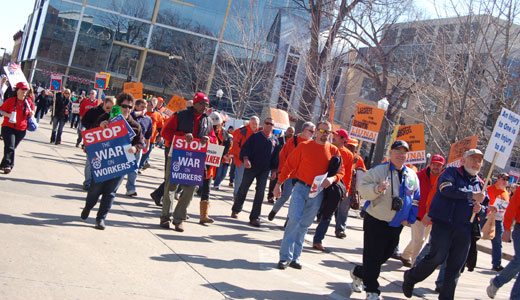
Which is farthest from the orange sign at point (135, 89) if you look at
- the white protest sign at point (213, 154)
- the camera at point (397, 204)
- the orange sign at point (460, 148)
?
the camera at point (397, 204)

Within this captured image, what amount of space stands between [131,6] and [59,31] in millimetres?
8564

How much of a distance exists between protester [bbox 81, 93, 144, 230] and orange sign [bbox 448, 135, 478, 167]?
6.44m

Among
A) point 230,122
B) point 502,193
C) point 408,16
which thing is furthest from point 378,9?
point 502,193

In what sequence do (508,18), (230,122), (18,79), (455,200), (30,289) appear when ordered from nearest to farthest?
(30,289), (455,200), (18,79), (508,18), (230,122)

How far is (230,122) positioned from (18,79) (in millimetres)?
20891

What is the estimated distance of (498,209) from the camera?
481 inches

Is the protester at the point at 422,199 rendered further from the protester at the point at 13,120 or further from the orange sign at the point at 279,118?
the orange sign at the point at 279,118

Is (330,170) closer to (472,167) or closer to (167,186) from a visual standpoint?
(472,167)

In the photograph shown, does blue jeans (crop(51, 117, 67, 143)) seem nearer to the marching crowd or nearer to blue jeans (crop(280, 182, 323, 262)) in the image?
the marching crowd

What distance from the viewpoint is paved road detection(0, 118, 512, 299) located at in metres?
5.13

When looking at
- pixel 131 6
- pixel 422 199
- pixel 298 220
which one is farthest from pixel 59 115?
pixel 131 6

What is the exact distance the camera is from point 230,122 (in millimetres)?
32594

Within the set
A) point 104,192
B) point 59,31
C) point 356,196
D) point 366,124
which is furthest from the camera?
point 59,31

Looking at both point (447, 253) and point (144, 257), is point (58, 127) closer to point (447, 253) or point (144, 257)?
point (144, 257)
